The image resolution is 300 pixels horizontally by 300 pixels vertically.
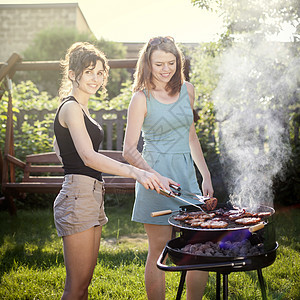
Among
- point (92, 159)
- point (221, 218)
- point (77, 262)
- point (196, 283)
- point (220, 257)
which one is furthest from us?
point (196, 283)

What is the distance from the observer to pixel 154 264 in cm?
A: 271

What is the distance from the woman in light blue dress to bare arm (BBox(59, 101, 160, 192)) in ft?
1.45

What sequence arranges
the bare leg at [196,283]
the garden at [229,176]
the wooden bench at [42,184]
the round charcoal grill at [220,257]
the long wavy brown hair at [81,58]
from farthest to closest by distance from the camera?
the wooden bench at [42,184]
the garden at [229,176]
the bare leg at [196,283]
the long wavy brown hair at [81,58]
the round charcoal grill at [220,257]

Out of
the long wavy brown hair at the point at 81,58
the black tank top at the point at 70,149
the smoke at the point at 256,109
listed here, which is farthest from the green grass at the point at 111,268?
the long wavy brown hair at the point at 81,58

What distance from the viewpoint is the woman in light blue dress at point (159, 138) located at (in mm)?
2693

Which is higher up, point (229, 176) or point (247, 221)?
point (247, 221)

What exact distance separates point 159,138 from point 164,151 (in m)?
0.10

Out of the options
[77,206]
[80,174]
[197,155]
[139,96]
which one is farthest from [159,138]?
[77,206]

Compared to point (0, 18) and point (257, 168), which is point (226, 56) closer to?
point (257, 168)

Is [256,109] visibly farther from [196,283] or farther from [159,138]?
[196,283]

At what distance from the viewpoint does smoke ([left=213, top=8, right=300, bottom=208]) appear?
569 centimetres

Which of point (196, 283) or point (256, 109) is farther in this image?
point (256, 109)

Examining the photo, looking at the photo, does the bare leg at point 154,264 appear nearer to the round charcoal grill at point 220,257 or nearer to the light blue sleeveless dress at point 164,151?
the light blue sleeveless dress at point 164,151

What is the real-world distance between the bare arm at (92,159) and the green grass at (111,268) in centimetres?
153
